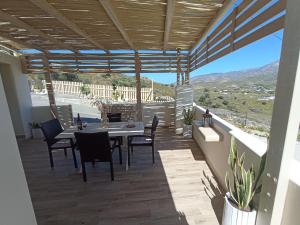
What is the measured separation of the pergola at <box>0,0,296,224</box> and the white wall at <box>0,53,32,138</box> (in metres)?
0.35

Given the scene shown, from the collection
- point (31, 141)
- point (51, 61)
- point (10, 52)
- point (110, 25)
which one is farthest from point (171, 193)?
point (10, 52)

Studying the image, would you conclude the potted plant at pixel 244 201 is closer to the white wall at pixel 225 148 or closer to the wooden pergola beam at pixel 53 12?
the white wall at pixel 225 148

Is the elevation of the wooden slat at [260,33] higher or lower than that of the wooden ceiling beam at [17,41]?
lower

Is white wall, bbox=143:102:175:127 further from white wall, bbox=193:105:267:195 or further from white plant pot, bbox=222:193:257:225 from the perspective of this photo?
white plant pot, bbox=222:193:257:225

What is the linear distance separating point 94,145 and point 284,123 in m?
2.31

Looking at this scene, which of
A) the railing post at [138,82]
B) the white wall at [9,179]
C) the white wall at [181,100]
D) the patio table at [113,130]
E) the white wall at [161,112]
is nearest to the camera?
the white wall at [9,179]

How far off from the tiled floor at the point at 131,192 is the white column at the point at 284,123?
3.01ft

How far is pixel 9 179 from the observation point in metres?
0.94

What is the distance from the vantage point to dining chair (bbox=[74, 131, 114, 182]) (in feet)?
8.13

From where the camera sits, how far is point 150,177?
2785 mm

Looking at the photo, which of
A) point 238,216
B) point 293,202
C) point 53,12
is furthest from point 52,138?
point 293,202

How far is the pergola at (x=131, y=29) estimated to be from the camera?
2057mm

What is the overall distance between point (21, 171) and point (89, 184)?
1.79 meters

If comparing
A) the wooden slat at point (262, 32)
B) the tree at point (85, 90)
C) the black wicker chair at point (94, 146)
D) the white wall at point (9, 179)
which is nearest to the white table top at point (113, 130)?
the black wicker chair at point (94, 146)
